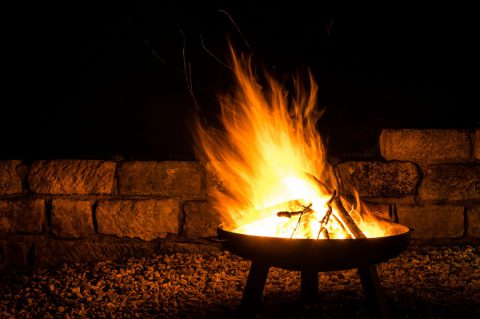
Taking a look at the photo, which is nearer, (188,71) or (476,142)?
(476,142)

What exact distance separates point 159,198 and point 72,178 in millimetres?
668

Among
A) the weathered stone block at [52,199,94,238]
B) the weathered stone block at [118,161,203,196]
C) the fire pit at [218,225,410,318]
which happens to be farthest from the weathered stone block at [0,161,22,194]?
the fire pit at [218,225,410,318]

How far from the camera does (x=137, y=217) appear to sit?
10.3 ft

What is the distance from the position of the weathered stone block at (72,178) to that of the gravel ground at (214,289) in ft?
1.86

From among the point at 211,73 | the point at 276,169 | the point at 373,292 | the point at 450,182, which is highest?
the point at 211,73

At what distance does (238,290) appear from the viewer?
2.60 m

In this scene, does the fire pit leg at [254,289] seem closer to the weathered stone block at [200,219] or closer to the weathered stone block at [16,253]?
the weathered stone block at [200,219]

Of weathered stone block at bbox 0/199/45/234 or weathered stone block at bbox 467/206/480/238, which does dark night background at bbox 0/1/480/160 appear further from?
weathered stone block at bbox 467/206/480/238

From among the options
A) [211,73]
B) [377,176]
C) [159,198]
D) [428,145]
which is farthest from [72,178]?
[428,145]

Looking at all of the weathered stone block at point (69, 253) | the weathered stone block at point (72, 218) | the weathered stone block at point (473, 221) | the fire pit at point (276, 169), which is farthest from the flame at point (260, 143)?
the weathered stone block at point (473, 221)

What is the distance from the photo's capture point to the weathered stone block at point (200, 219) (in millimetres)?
3164

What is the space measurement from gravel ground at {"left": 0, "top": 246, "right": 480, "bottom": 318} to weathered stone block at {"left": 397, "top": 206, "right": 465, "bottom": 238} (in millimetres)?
125

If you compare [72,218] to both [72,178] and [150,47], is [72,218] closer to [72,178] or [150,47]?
[72,178]

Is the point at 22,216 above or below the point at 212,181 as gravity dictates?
below
